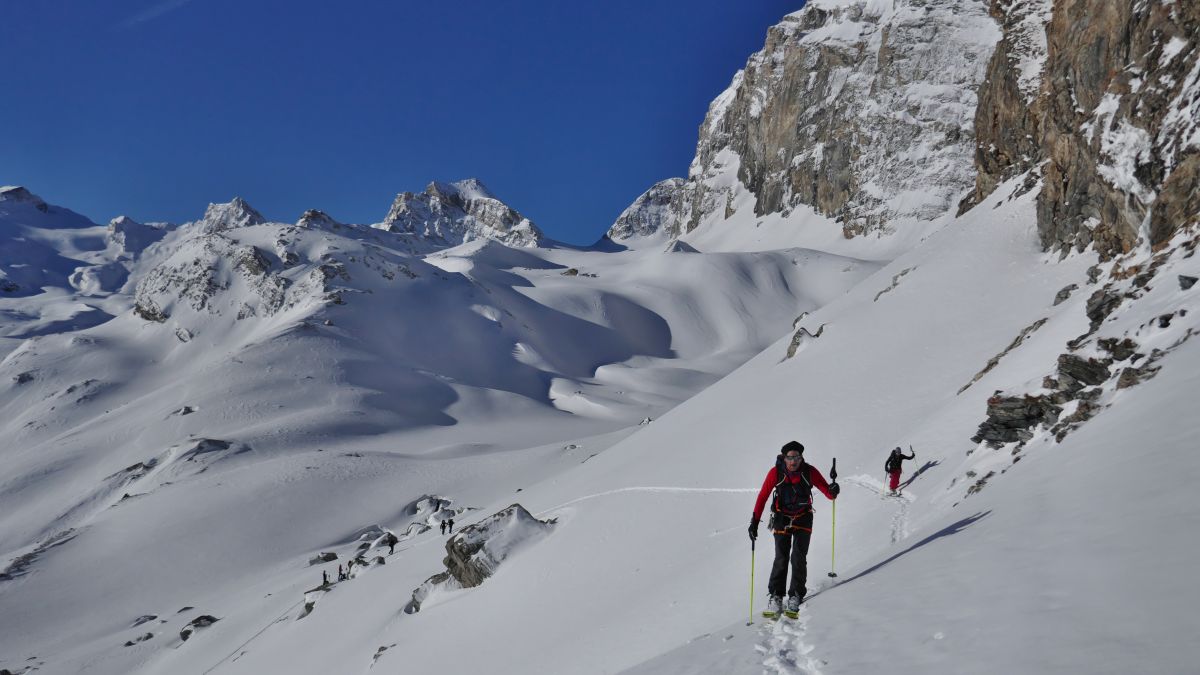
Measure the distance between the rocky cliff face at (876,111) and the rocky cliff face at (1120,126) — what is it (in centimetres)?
10871

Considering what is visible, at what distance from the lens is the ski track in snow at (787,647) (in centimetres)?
678

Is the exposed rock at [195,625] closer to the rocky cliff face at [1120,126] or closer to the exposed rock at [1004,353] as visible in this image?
the exposed rock at [1004,353]

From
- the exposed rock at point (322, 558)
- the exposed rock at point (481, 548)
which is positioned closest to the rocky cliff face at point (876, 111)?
the exposed rock at point (322, 558)

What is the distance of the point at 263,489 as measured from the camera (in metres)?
55.1

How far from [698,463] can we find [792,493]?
15.5 m

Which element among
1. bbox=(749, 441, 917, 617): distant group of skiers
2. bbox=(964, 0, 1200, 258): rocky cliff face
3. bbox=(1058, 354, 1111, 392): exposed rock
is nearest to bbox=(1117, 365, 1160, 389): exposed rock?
bbox=(1058, 354, 1111, 392): exposed rock

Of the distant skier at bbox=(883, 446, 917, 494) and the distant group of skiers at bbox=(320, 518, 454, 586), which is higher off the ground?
the distant skier at bbox=(883, 446, 917, 494)

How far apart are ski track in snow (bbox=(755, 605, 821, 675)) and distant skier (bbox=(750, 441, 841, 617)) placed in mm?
445

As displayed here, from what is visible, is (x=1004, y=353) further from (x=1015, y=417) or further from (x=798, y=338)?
(x=798, y=338)

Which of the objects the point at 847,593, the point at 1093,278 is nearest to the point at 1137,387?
the point at 847,593

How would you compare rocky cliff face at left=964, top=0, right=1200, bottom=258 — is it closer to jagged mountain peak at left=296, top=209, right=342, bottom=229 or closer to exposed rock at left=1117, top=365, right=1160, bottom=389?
exposed rock at left=1117, top=365, right=1160, bottom=389

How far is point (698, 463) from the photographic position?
2483cm

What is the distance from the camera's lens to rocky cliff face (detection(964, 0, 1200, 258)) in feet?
60.0

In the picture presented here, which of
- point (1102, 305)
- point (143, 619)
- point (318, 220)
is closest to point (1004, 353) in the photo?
point (1102, 305)
